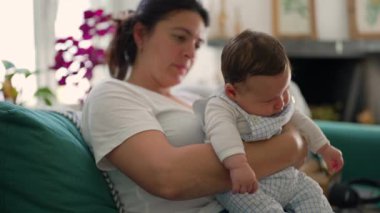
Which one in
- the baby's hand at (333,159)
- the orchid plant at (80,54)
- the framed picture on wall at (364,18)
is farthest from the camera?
the framed picture on wall at (364,18)

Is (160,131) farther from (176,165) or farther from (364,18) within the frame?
(364,18)

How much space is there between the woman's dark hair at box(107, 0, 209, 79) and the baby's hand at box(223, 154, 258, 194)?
0.57 metres

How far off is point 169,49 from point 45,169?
50 cm

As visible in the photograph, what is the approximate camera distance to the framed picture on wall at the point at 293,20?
3.67 metres

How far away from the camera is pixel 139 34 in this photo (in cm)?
150

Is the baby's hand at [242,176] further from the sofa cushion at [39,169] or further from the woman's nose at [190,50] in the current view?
the woman's nose at [190,50]

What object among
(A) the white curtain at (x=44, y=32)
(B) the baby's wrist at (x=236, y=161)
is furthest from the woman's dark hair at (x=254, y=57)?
(A) the white curtain at (x=44, y=32)

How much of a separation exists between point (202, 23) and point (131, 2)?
5.07ft

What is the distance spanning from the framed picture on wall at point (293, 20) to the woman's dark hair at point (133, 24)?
2.26 metres

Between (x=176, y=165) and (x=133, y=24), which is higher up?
(x=133, y=24)

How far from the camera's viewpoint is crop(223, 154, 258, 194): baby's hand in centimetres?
98

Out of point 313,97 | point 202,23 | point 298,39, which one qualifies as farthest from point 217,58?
point 202,23

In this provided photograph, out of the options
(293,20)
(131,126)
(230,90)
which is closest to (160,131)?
(131,126)

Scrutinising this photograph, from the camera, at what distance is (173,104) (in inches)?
53.8
